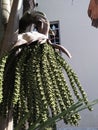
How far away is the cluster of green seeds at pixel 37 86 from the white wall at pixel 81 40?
5570mm

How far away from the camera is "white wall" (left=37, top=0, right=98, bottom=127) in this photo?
640 cm

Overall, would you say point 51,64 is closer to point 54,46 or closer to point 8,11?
point 54,46

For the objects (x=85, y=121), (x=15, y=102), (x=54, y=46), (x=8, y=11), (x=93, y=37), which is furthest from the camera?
(x=93, y=37)

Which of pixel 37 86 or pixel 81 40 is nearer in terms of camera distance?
pixel 37 86

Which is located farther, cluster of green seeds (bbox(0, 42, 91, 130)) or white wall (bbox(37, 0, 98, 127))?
white wall (bbox(37, 0, 98, 127))

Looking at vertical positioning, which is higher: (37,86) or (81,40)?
(81,40)

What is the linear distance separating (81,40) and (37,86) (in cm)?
606

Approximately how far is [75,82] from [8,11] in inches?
10.7

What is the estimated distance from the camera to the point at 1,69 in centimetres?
70

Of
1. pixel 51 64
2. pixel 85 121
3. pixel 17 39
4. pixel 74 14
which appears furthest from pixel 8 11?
pixel 74 14

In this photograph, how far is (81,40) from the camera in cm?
671

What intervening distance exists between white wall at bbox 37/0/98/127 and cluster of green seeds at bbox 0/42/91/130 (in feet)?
18.3

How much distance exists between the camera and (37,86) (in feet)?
2.31

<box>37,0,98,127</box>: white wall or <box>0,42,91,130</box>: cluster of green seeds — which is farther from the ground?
<box>37,0,98,127</box>: white wall
